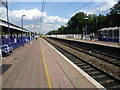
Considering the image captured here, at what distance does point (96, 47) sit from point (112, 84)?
13.1 m

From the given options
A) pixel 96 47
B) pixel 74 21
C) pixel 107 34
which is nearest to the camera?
pixel 96 47

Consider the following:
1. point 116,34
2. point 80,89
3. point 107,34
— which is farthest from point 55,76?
point 107,34

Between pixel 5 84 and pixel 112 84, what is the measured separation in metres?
4.76

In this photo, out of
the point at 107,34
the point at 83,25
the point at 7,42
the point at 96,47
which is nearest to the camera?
the point at 7,42

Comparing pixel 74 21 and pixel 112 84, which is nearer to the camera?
pixel 112 84

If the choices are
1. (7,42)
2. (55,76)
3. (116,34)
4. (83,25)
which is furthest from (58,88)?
(83,25)

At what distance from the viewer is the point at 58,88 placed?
545 cm

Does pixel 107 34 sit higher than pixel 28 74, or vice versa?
pixel 107 34

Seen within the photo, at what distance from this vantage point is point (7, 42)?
17.1 m

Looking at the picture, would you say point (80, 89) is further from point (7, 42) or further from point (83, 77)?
point (7, 42)

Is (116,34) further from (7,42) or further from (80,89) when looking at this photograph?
(80,89)

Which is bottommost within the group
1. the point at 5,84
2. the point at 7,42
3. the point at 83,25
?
the point at 5,84

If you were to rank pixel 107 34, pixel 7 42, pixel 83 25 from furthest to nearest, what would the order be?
pixel 83 25 < pixel 107 34 < pixel 7 42

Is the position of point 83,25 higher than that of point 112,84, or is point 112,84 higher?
point 83,25
